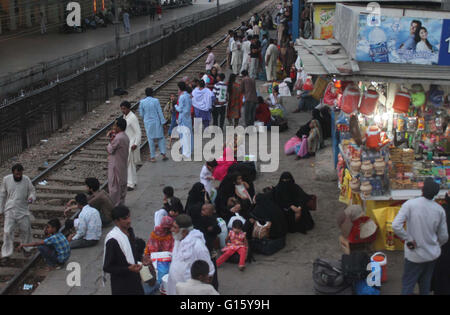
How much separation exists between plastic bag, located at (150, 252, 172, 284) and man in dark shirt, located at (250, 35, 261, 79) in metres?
14.2

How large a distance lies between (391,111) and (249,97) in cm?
602

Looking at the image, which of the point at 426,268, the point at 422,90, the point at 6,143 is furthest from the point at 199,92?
the point at 426,268

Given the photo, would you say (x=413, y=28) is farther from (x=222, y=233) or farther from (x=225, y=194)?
(x=222, y=233)

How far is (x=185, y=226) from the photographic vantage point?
259 inches

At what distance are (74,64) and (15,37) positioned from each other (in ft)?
46.4

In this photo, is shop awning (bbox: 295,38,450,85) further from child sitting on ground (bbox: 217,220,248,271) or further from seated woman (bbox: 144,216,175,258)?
seated woman (bbox: 144,216,175,258)

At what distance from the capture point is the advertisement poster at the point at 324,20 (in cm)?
1524

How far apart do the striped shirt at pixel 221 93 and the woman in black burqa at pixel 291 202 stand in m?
5.79

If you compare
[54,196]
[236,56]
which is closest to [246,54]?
[236,56]

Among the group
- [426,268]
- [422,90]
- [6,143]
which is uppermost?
[422,90]

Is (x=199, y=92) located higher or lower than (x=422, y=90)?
lower

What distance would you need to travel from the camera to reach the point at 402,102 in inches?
352

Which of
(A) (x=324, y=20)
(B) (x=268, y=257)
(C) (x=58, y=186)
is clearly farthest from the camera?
(A) (x=324, y=20)

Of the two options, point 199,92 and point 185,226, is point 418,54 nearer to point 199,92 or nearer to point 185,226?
point 185,226
